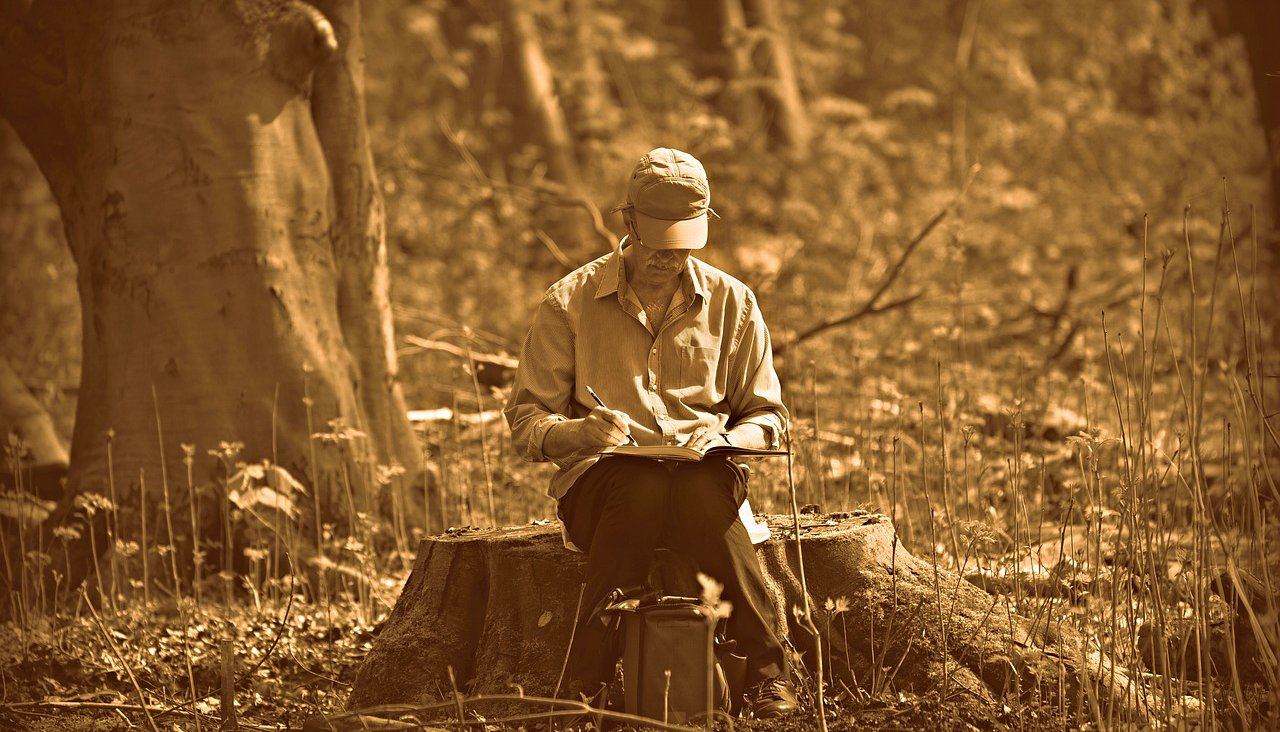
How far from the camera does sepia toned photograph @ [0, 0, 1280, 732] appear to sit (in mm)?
3496

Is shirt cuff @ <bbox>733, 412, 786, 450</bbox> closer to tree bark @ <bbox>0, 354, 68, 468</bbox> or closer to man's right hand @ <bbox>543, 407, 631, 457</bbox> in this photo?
man's right hand @ <bbox>543, 407, 631, 457</bbox>

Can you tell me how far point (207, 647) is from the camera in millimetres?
4734

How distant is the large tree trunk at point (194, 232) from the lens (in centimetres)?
558

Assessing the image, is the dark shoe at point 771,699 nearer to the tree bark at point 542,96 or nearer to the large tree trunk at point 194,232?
the large tree trunk at point 194,232

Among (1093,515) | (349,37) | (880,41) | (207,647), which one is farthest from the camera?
(880,41)

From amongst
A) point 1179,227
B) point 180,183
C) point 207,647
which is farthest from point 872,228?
point 207,647

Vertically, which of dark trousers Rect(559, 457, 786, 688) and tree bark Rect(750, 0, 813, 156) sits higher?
tree bark Rect(750, 0, 813, 156)

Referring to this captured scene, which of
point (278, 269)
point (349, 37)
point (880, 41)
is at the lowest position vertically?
point (278, 269)

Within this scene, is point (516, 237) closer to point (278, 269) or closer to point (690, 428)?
point (278, 269)

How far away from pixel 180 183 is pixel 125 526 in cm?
140

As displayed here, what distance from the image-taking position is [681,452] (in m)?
3.32

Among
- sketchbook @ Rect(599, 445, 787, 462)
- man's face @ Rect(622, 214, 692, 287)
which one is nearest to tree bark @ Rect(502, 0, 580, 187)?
man's face @ Rect(622, 214, 692, 287)

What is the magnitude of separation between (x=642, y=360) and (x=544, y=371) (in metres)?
0.27

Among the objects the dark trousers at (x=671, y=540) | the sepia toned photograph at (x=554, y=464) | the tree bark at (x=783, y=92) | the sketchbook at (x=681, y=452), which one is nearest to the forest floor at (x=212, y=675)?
the sepia toned photograph at (x=554, y=464)
